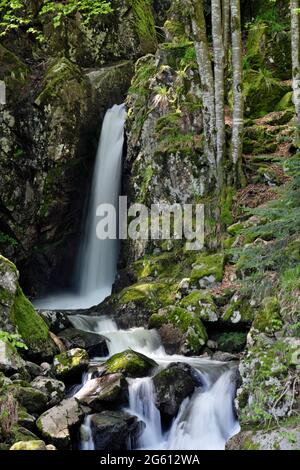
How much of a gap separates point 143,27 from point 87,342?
13028 mm

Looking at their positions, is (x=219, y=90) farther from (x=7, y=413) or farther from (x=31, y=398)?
(x=7, y=413)

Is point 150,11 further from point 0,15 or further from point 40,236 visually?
point 40,236

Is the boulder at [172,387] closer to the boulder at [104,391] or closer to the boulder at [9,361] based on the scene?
the boulder at [104,391]

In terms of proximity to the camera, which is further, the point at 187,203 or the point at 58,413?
the point at 187,203

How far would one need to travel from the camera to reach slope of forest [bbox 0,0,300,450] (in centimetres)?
552

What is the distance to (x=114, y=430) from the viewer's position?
6004 millimetres

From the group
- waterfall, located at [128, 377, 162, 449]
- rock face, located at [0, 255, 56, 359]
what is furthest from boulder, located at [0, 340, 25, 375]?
waterfall, located at [128, 377, 162, 449]

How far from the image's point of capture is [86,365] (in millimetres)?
7340

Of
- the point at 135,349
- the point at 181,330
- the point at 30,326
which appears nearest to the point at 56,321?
the point at 30,326

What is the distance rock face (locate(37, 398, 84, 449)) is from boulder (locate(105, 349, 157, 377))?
1000 millimetres
